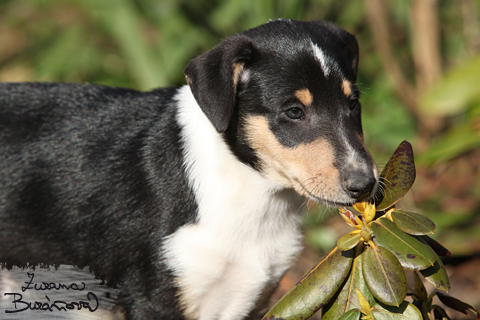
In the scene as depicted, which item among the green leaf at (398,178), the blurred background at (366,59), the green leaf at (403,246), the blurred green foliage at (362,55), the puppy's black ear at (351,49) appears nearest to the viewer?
the green leaf at (403,246)

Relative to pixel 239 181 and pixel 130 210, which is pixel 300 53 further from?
pixel 130 210

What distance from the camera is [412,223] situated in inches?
82.3

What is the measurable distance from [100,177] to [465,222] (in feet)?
10.1

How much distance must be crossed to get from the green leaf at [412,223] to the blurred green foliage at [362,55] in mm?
2258

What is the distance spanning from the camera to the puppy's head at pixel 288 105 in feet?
8.20

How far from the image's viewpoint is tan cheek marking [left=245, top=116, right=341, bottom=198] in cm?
246

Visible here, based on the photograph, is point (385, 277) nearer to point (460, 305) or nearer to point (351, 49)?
point (460, 305)

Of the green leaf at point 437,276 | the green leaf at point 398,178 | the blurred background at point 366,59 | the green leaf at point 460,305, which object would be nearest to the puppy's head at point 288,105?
the green leaf at point 398,178

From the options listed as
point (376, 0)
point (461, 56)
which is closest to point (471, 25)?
point (461, 56)

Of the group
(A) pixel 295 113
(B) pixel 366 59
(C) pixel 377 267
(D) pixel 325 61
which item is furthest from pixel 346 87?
(B) pixel 366 59

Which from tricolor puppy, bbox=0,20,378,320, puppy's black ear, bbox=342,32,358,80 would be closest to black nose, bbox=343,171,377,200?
tricolor puppy, bbox=0,20,378,320

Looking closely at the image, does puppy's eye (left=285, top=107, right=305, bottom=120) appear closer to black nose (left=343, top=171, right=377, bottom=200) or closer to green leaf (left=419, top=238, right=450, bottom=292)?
black nose (left=343, top=171, right=377, bottom=200)

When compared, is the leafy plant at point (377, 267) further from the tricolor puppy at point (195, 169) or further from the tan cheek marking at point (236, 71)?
the tan cheek marking at point (236, 71)

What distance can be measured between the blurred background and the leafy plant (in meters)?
1.93
